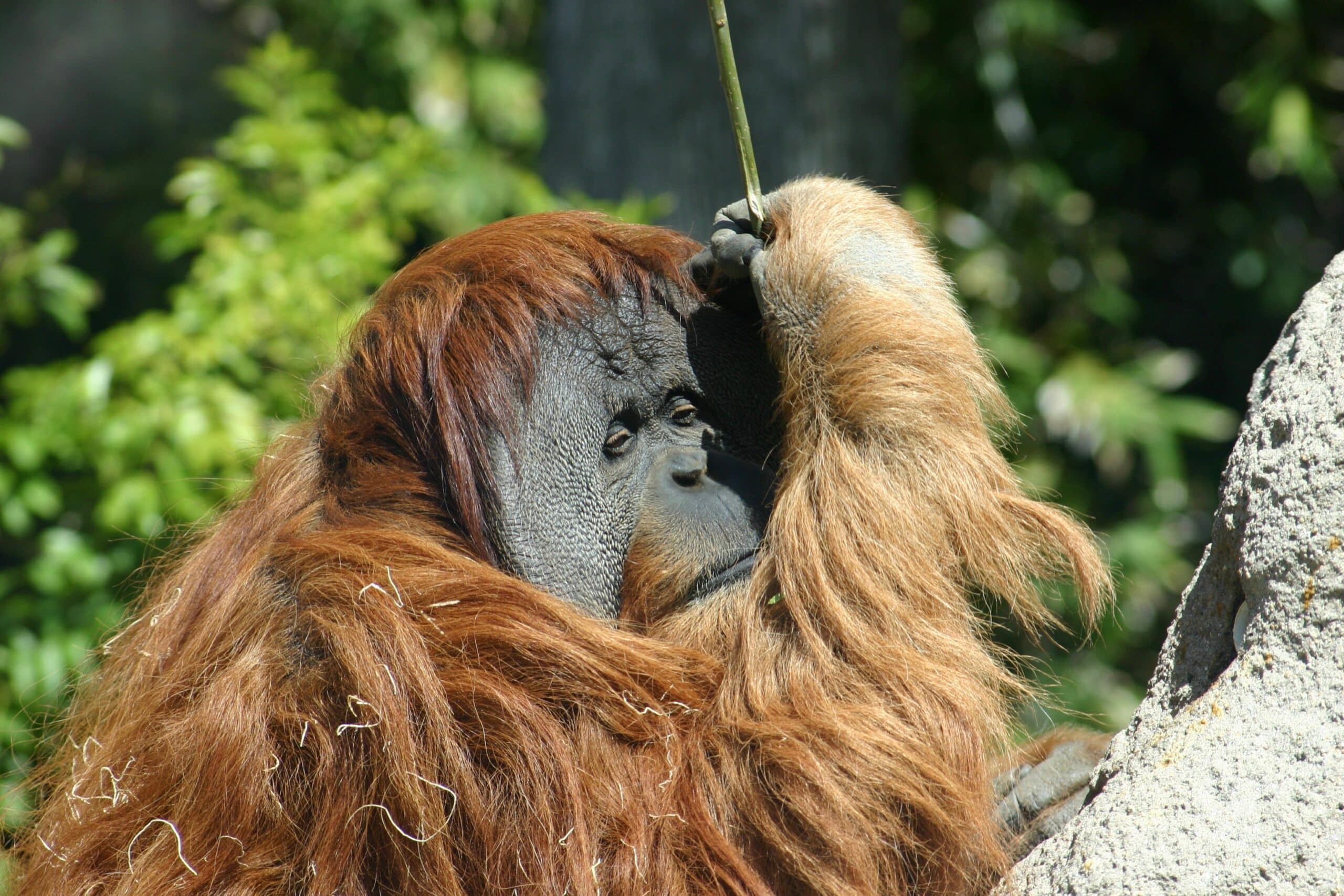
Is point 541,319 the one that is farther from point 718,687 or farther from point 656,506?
point 718,687

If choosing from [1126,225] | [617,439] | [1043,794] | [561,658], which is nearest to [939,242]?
[1126,225]

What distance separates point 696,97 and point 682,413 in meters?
2.31

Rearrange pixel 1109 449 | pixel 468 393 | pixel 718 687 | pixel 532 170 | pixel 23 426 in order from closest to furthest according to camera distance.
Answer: pixel 718 687, pixel 468 393, pixel 23 426, pixel 1109 449, pixel 532 170

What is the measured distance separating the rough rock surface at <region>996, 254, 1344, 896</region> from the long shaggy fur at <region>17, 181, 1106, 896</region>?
0.24m

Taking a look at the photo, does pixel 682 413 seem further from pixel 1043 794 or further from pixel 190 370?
pixel 190 370

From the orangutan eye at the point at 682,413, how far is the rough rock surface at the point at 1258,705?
2.55ft

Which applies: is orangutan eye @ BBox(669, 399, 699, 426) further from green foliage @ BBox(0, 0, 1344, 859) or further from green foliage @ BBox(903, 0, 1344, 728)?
green foliage @ BBox(903, 0, 1344, 728)

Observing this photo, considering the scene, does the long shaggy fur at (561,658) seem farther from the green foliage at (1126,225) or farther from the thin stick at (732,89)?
the green foliage at (1126,225)

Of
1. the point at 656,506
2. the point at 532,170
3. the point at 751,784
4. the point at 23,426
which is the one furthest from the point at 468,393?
the point at 532,170

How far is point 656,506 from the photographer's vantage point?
1.74m

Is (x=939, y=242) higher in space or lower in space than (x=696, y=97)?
lower

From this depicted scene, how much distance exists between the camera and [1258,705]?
1169 millimetres

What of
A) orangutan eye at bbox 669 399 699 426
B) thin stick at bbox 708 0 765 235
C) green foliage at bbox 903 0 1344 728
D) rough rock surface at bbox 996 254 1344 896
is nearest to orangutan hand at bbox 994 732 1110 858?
rough rock surface at bbox 996 254 1344 896

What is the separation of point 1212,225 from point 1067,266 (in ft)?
2.14
